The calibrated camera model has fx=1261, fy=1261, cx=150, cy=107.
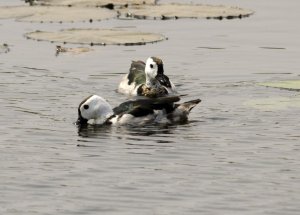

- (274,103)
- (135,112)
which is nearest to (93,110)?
(135,112)

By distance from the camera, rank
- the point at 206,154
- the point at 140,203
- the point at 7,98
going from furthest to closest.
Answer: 1. the point at 7,98
2. the point at 206,154
3. the point at 140,203

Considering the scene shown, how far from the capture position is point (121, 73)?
86.8 feet

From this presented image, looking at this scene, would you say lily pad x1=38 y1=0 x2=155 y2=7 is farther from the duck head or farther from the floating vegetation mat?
the duck head

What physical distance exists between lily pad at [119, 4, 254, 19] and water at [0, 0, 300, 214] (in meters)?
0.26

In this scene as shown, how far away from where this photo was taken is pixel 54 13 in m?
32.0

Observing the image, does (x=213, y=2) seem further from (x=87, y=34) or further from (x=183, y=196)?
(x=183, y=196)

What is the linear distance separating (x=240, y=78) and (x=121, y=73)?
265cm

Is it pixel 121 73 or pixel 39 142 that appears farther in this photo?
pixel 121 73

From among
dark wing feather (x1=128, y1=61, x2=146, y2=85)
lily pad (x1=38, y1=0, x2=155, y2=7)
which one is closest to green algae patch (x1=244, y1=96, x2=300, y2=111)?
dark wing feather (x1=128, y1=61, x2=146, y2=85)

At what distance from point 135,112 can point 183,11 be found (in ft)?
34.9

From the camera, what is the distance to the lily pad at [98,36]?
28453 mm

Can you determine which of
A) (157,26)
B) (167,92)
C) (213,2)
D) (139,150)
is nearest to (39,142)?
(139,150)

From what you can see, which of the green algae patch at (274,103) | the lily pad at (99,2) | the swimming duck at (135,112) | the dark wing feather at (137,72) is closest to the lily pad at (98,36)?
the dark wing feather at (137,72)

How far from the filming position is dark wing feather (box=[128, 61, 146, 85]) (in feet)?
84.1
